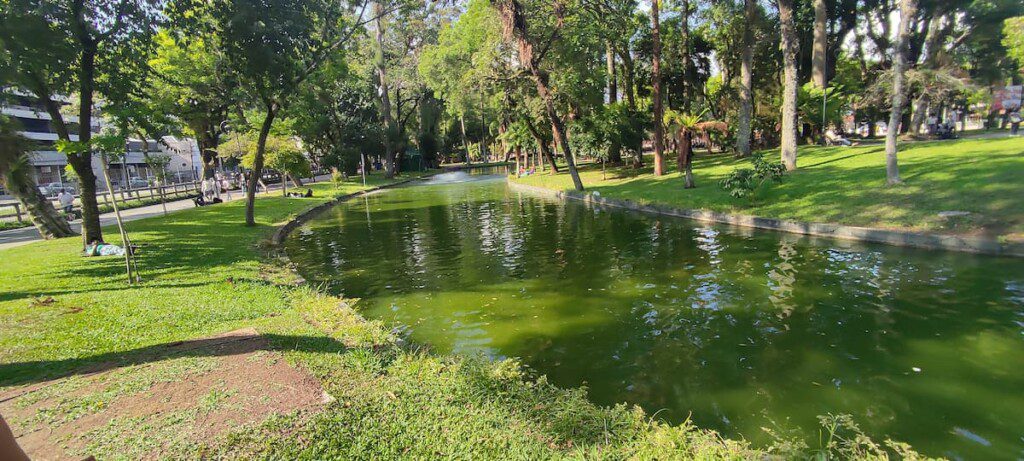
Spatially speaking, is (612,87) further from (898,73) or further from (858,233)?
(858,233)

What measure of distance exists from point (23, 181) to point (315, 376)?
44.4 feet

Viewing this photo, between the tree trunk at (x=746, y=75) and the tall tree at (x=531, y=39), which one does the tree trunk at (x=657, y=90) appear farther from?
the tree trunk at (x=746, y=75)

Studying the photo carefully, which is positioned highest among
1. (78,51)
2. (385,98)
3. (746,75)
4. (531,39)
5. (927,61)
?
(385,98)

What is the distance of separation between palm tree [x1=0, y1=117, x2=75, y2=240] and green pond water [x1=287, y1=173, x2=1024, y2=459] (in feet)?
22.0

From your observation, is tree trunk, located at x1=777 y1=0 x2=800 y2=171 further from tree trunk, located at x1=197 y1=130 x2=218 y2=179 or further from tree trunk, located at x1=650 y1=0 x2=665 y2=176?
tree trunk, located at x1=197 y1=130 x2=218 y2=179

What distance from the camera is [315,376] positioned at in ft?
16.4

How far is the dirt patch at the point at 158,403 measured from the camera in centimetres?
387

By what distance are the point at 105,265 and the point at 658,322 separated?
1088 cm

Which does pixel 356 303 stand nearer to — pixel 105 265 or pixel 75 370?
pixel 75 370

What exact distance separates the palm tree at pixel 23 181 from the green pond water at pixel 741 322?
6693mm

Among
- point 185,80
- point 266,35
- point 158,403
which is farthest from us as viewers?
point 185,80

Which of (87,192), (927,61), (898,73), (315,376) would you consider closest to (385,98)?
(87,192)

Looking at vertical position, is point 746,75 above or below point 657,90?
above

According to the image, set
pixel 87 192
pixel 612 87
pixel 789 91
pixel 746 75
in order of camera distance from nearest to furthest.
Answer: pixel 87 192
pixel 789 91
pixel 746 75
pixel 612 87
